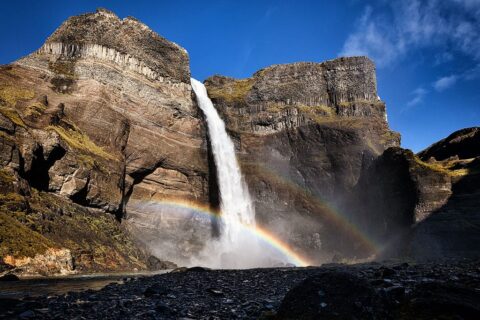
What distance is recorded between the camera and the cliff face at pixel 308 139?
75.2m

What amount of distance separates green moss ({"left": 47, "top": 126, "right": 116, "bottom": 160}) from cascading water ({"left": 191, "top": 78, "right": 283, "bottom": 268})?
76.9ft

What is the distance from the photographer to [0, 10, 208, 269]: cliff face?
41906 mm

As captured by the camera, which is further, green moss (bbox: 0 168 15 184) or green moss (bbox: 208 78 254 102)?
green moss (bbox: 208 78 254 102)

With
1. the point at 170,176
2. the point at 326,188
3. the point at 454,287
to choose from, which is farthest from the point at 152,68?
the point at 454,287

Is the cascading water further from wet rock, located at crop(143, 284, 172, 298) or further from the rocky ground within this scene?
the rocky ground

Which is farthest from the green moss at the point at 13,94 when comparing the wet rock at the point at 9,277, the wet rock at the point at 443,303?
the wet rock at the point at 443,303

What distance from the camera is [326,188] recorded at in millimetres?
78875

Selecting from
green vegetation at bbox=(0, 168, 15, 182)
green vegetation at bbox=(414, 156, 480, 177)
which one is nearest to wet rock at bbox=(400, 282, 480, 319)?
green vegetation at bbox=(0, 168, 15, 182)

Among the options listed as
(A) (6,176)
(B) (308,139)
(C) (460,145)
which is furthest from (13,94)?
(C) (460,145)

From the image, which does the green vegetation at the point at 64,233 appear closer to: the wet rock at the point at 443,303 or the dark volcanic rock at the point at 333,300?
the dark volcanic rock at the point at 333,300

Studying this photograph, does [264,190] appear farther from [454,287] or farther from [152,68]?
[454,287]

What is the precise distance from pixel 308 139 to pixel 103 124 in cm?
4460

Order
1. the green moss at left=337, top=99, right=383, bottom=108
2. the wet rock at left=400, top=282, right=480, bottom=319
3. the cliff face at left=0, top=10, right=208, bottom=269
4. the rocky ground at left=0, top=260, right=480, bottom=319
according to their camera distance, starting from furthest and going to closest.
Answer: the green moss at left=337, top=99, right=383, bottom=108 < the cliff face at left=0, top=10, right=208, bottom=269 < the rocky ground at left=0, top=260, right=480, bottom=319 < the wet rock at left=400, top=282, right=480, bottom=319

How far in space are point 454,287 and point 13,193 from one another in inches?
1427
